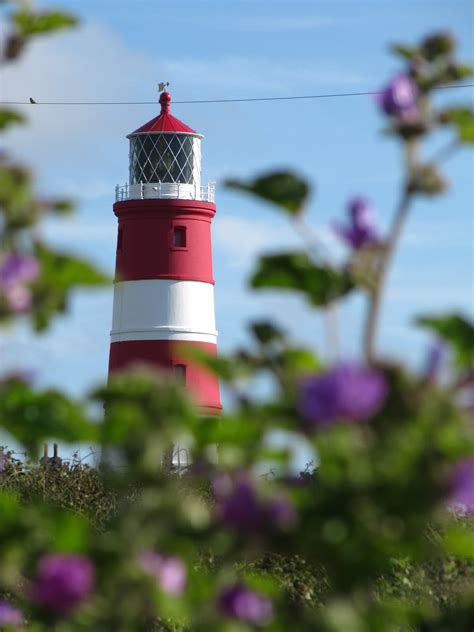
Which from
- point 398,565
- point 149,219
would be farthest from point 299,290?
point 149,219

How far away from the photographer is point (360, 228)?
8.04ft

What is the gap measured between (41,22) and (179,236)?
29.4 meters

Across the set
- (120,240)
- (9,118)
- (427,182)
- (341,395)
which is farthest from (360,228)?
(120,240)

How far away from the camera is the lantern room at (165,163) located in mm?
32844

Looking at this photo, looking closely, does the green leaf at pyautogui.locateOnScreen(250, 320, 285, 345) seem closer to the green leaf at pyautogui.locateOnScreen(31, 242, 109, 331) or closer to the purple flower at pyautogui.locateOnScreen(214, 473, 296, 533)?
the green leaf at pyautogui.locateOnScreen(31, 242, 109, 331)

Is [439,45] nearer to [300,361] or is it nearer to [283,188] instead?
[283,188]

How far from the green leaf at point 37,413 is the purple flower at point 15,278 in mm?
352

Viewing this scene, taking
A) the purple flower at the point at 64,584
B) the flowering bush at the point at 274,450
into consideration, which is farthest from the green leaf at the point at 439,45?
the purple flower at the point at 64,584

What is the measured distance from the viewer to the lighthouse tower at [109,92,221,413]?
31.9 m

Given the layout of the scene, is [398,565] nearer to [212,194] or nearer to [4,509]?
[4,509]

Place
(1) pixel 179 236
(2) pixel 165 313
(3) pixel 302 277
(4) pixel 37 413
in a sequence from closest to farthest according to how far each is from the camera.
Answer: (3) pixel 302 277
(4) pixel 37 413
(2) pixel 165 313
(1) pixel 179 236

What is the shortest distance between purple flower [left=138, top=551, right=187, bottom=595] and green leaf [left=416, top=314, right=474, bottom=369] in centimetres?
59

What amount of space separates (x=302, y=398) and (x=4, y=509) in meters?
0.82

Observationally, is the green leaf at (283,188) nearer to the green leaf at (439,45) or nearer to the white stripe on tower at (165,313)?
the green leaf at (439,45)
